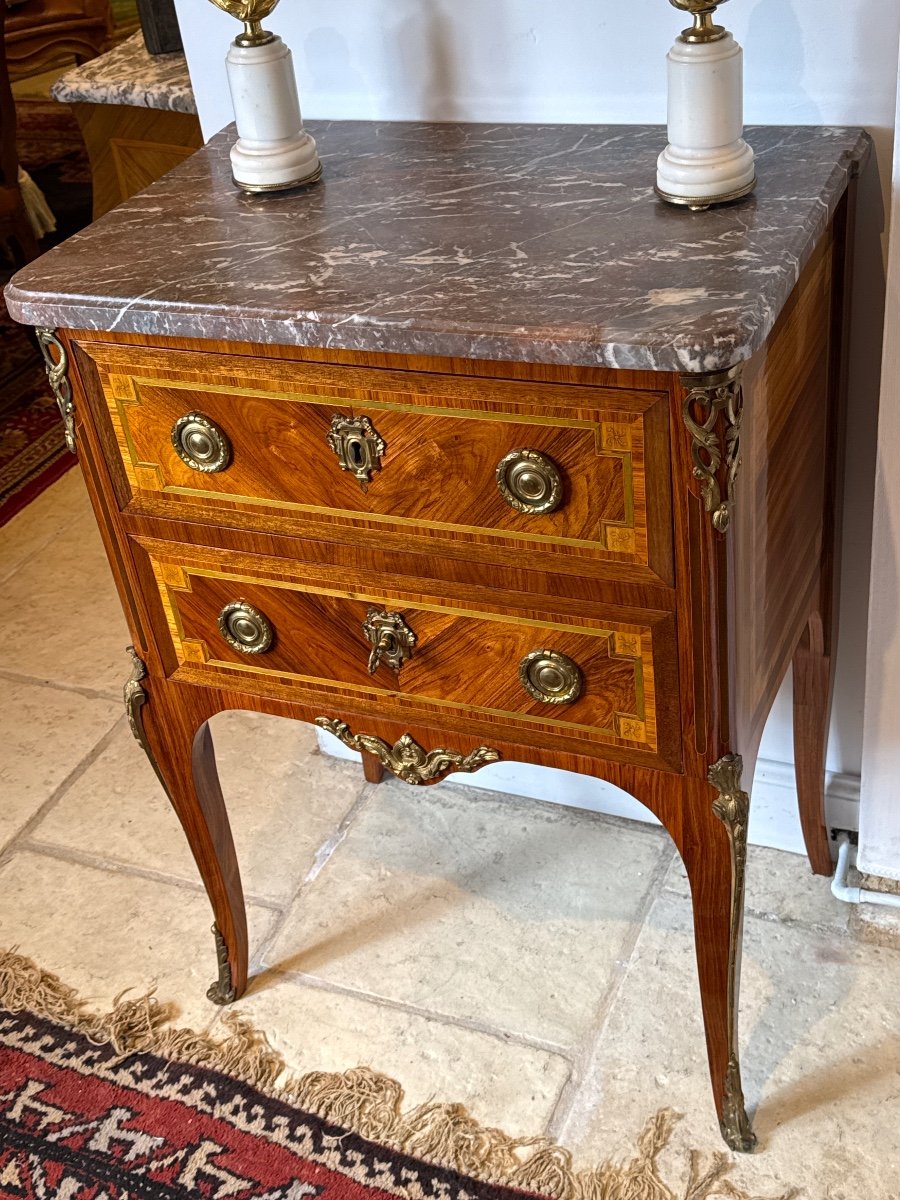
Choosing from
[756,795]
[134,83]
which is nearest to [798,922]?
[756,795]

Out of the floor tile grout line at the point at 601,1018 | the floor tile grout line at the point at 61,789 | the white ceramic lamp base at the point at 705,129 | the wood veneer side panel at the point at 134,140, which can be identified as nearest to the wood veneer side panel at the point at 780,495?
the white ceramic lamp base at the point at 705,129

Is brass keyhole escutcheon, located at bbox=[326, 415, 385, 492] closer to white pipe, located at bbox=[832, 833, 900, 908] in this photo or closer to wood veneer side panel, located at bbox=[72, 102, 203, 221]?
white pipe, located at bbox=[832, 833, 900, 908]

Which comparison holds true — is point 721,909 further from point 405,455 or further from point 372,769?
point 372,769

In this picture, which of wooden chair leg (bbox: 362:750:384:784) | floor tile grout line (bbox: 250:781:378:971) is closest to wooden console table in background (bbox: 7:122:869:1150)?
floor tile grout line (bbox: 250:781:378:971)

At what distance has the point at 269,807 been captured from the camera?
6.58 ft

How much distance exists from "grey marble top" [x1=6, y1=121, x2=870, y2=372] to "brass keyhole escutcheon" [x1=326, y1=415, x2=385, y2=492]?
0.28ft

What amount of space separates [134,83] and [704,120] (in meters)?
1.36

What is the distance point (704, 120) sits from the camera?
1166 mm

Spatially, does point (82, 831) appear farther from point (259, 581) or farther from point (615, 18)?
point (615, 18)

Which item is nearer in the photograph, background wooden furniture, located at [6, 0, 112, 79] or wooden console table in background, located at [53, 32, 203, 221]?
wooden console table in background, located at [53, 32, 203, 221]

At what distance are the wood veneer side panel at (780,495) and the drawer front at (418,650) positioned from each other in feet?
0.31

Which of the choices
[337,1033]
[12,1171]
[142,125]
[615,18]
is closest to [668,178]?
[615,18]

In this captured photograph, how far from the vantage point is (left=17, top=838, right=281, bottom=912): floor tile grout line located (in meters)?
1.86

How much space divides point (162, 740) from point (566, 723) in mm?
504
